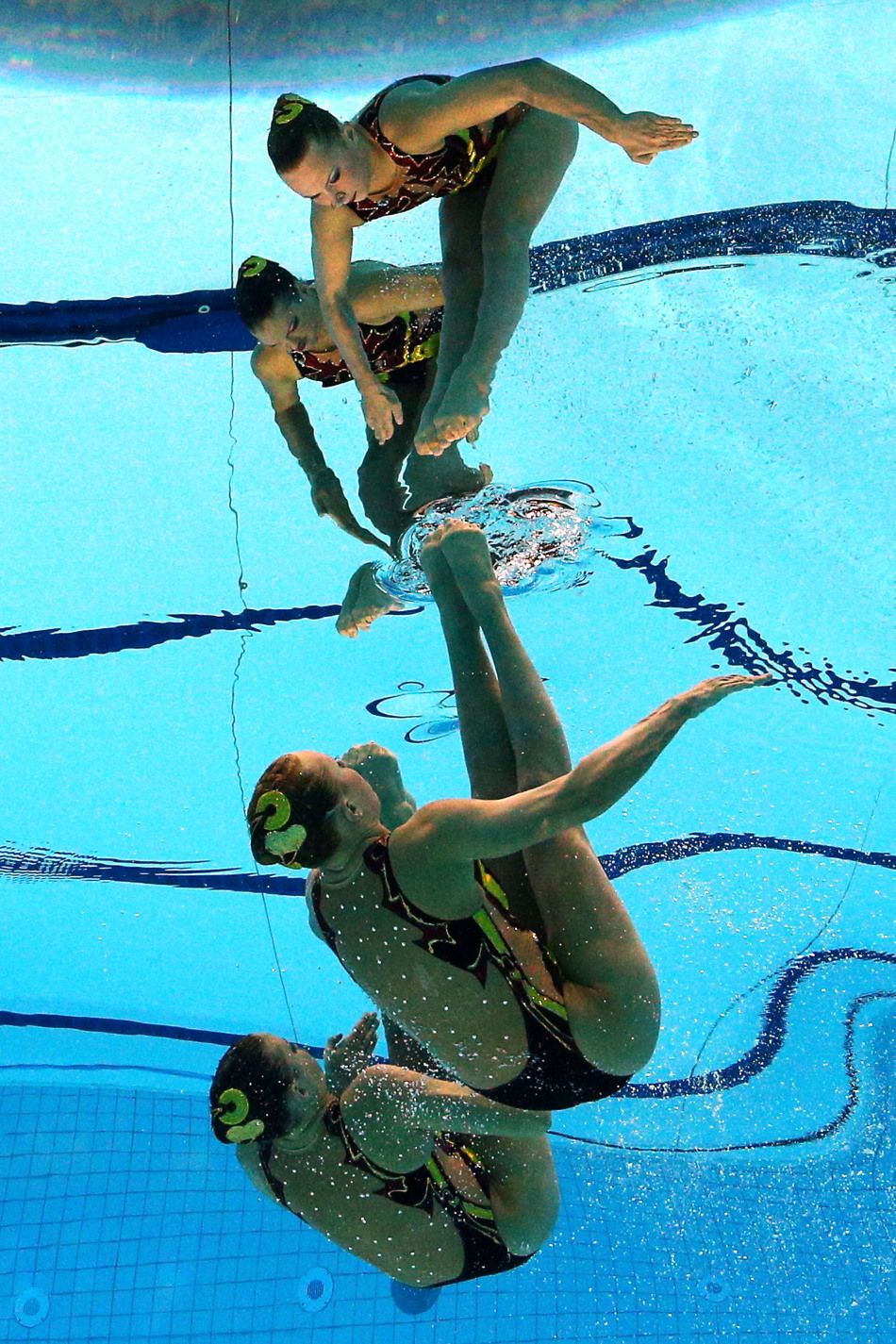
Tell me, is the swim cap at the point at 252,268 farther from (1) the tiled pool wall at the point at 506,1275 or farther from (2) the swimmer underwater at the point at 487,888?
(1) the tiled pool wall at the point at 506,1275

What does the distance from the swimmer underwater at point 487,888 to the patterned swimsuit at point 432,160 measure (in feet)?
2.63

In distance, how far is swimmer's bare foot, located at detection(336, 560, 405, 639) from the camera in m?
3.54

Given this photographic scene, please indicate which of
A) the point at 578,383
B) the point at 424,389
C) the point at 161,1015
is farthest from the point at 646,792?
the point at 424,389

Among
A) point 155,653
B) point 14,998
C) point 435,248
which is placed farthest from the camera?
point 14,998

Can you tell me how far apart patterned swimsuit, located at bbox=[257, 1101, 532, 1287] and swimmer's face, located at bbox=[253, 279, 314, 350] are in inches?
74.4

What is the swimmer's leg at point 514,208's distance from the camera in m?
3.00

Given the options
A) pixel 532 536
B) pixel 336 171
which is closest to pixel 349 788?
pixel 336 171

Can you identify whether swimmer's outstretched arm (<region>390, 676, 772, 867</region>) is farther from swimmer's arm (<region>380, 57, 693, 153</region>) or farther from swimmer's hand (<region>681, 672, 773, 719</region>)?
swimmer's arm (<region>380, 57, 693, 153</region>)

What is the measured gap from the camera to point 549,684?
19.5 feet

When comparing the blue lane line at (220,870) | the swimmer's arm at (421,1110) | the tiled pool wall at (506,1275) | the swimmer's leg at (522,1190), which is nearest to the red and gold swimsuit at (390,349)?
the swimmer's arm at (421,1110)

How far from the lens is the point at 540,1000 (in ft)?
8.77

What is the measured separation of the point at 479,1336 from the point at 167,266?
4451 millimetres

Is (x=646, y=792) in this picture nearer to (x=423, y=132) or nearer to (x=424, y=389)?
(x=424, y=389)

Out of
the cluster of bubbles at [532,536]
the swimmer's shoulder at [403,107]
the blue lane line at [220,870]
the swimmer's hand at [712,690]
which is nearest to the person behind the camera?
the swimmer's hand at [712,690]
